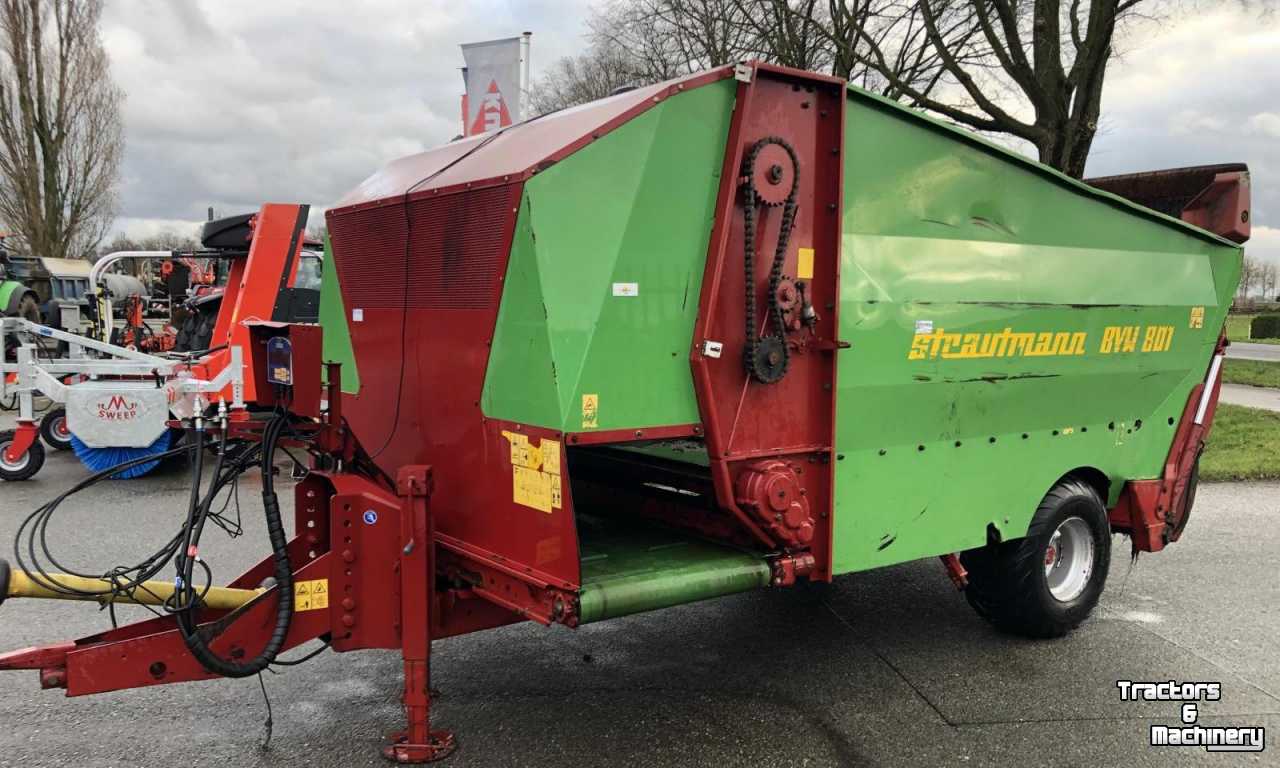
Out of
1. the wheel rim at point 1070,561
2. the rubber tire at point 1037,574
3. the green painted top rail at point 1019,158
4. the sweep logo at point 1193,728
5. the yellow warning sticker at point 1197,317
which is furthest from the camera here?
the yellow warning sticker at point 1197,317

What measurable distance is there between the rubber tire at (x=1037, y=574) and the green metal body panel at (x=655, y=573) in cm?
185

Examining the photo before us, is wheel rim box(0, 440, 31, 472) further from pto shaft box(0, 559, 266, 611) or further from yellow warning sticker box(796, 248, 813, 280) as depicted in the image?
yellow warning sticker box(796, 248, 813, 280)

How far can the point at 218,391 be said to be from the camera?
6535mm

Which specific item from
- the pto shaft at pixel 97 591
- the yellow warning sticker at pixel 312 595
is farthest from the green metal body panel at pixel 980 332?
the pto shaft at pixel 97 591

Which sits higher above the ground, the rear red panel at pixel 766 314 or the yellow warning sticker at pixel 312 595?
the rear red panel at pixel 766 314

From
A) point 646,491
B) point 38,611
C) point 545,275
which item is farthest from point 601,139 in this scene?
point 38,611

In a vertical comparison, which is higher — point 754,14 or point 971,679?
point 754,14

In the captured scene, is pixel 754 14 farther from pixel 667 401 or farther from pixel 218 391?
pixel 667 401

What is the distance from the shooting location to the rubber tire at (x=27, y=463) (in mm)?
8203

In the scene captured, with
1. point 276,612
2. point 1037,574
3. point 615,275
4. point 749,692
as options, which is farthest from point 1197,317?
point 276,612

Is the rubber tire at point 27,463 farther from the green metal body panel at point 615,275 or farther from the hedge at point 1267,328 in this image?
the hedge at point 1267,328

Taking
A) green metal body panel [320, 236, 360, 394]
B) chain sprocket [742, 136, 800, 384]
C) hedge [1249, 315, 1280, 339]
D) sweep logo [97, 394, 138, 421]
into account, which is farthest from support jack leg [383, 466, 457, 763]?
hedge [1249, 315, 1280, 339]

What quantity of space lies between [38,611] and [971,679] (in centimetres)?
498

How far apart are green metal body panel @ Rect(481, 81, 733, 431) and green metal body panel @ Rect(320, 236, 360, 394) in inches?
50.0
